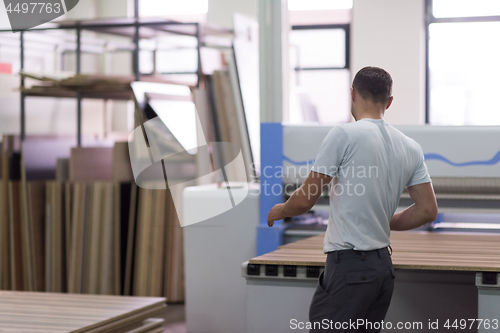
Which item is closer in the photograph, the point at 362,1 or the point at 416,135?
the point at 416,135

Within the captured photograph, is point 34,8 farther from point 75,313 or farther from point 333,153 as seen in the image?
point 333,153

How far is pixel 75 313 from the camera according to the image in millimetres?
2408

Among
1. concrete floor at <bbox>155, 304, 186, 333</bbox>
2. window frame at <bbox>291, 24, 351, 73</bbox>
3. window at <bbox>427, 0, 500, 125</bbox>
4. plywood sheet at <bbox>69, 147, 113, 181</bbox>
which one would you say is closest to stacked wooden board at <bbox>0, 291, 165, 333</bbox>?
concrete floor at <bbox>155, 304, 186, 333</bbox>

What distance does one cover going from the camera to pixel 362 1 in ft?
21.2

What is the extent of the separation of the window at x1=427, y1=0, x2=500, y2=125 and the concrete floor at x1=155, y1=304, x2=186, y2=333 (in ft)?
13.6

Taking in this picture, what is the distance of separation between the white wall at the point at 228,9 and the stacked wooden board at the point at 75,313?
451 cm

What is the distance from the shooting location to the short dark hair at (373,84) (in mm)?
1726

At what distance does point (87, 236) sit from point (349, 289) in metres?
2.80

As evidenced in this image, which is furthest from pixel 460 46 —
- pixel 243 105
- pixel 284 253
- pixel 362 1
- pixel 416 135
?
pixel 284 253

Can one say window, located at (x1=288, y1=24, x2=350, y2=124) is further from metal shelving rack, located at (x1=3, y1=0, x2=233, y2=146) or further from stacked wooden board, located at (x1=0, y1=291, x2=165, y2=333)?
stacked wooden board, located at (x1=0, y1=291, x2=165, y2=333)

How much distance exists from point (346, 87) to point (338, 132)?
5.43 m

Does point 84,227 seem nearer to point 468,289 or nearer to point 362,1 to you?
point 468,289

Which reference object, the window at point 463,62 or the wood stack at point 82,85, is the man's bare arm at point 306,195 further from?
the window at point 463,62

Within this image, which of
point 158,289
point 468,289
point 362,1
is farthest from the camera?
point 362,1
